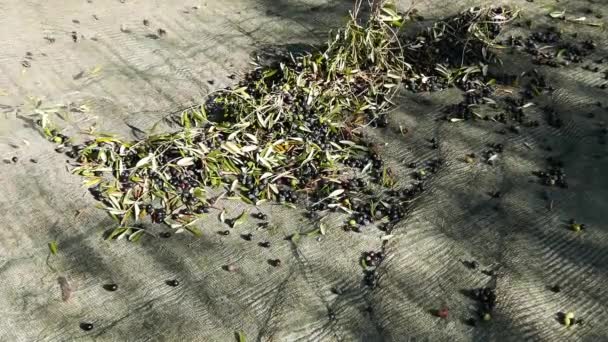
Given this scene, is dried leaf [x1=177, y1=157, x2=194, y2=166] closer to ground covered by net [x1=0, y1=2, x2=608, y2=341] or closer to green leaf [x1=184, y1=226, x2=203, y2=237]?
ground covered by net [x1=0, y1=2, x2=608, y2=341]

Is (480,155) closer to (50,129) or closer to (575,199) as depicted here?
(575,199)

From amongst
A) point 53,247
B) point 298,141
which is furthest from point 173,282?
point 298,141

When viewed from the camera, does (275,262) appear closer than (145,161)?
Yes

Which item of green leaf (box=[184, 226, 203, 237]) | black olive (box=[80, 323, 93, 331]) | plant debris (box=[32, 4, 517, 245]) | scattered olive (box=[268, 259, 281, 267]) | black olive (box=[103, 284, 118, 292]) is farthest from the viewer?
plant debris (box=[32, 4, 517, 245])

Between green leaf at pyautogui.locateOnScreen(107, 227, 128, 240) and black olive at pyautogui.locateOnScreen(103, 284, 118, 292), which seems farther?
green leaf at pyautogui.locateOnScreen(107, 227, 128, 240)

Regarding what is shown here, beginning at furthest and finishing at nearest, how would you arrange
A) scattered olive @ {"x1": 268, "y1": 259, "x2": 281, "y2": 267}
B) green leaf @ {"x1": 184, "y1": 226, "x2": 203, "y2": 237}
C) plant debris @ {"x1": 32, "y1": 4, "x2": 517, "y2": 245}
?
1. plant debris @ {"x1": 32, "y1": 4, "x2": 517, "y2": 245}
2. green leaf @ {"x1": 184, "y1": 226, "x2": 203, "y2": 237}
3. scattered olive @ {"x1": 268, "y1": 259, "x2": 281, "y2": 267}

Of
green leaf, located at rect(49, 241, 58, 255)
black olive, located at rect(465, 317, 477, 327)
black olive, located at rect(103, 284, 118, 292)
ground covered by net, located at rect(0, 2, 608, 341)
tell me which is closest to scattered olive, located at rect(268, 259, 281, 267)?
ground covered by net, located at rect(0, 2, 608, 341)

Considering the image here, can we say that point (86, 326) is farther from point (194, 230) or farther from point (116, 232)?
point (194, 230)

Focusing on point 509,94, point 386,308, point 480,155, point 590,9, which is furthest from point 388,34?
point 386,308

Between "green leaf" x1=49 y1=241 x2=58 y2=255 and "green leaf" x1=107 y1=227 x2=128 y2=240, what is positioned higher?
"green leaf" x1=107 y1=227 x2=128 y2=240
